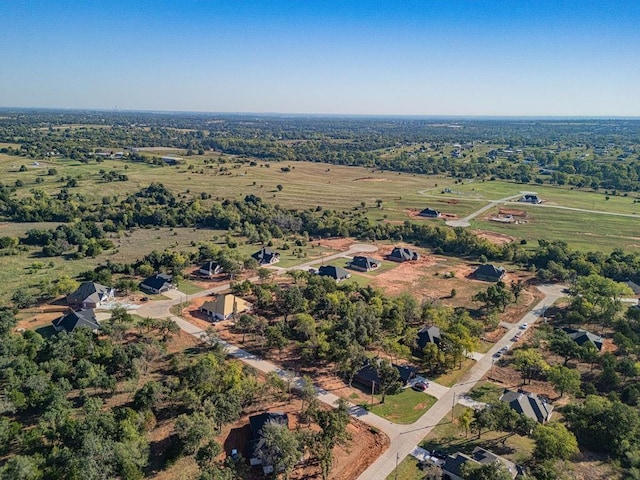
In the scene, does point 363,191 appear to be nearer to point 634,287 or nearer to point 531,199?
point 531,199

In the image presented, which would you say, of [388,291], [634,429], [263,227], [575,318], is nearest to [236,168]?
[263,227]

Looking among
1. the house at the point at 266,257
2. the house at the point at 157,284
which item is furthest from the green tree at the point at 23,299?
the house at the point at 266,257

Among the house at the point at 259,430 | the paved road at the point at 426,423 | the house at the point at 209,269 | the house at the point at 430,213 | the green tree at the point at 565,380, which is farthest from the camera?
the house at the point at 430,213

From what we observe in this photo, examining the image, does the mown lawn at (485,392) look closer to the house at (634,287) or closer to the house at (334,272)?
the house at (334,272)

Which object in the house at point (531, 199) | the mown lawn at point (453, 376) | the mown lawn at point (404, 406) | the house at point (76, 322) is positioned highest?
the house at point (531, 199)

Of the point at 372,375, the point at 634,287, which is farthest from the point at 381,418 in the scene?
the point at 634,287

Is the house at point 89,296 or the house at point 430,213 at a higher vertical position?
the house at point 430,213

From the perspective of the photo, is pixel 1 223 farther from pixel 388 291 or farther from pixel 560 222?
pixel 560 222
